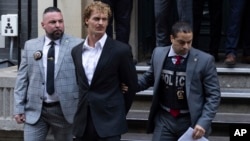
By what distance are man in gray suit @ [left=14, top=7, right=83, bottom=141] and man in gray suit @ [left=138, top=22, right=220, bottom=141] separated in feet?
3.15

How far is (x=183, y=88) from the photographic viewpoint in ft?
18.5

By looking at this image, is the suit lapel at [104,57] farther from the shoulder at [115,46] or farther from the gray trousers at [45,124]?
the gray trousers at [45,124]

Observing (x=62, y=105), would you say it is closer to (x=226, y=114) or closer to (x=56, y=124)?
(x=56, y=124)

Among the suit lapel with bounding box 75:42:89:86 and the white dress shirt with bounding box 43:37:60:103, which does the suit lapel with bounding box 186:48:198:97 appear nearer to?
the suit lapel with bounding box 75:42:89:86

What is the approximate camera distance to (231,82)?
8.14 meters

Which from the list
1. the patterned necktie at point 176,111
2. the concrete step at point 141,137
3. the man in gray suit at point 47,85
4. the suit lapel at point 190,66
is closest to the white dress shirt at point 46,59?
the man in gray suit at point 47,85

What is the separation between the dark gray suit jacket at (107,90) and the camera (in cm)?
558

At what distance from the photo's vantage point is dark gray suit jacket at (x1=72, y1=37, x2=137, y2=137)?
5.58 m

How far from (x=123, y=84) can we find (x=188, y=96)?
1.90 feet

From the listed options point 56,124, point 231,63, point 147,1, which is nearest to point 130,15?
point 147,1

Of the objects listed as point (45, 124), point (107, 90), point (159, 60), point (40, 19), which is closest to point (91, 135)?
point (107, 90)

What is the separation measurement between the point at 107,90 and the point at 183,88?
625 millimetres

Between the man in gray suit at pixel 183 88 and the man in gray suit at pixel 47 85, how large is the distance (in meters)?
0.96

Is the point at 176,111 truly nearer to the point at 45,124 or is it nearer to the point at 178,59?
the point at 178,59
